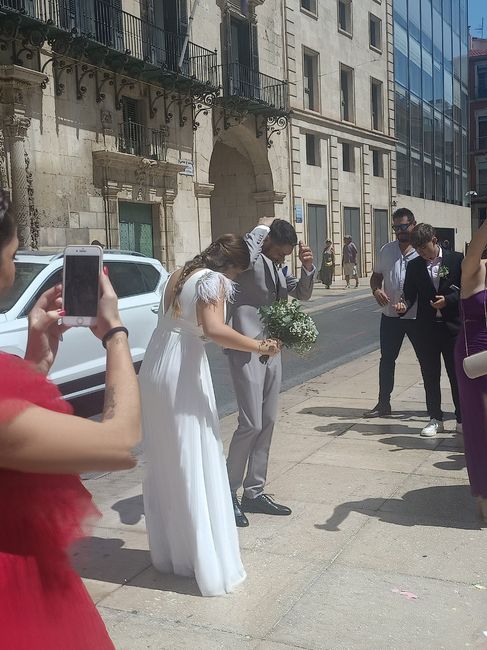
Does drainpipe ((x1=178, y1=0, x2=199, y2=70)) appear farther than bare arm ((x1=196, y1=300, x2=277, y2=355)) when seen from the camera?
Yes

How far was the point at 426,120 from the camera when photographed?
42969 mm

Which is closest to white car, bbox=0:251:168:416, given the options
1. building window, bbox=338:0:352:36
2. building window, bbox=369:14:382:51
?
building window, bbox=338:0:352:36

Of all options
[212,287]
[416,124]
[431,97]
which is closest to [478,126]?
[431,97]

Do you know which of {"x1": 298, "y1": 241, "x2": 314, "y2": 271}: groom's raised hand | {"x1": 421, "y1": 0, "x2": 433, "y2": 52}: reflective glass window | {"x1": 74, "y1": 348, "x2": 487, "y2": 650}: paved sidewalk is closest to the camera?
{"x1": 74, "y1": 348, "x2": 487, "y2": 650}: paved sidewalk

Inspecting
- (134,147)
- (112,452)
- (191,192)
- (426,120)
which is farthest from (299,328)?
(426,120)

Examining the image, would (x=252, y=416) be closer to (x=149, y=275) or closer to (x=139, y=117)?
(x=149, y=275)

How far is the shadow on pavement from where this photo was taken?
14.3ft

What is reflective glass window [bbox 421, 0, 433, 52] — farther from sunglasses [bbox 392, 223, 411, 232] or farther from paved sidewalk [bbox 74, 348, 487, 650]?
paved sidewalk [bbox 74, 348, 487, 650]

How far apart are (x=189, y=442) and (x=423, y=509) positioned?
1876 millimetres

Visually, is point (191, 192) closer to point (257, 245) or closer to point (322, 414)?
point (322, 414)

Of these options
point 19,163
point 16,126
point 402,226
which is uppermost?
point 16,126

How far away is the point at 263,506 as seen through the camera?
4.57 meters

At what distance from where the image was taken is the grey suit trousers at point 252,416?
4.32 meters

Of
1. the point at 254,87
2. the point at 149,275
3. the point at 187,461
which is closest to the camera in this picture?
the point at 187,461
